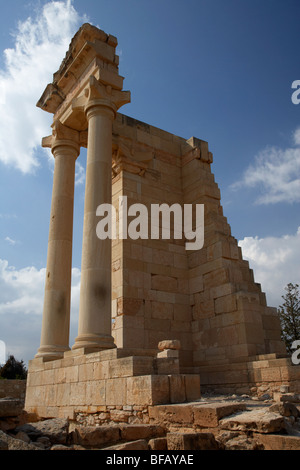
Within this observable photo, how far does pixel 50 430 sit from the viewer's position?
319 inches

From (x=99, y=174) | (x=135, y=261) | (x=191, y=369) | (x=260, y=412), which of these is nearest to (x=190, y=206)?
(x=135, y=261)

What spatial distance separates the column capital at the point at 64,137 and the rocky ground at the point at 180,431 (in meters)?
11.7

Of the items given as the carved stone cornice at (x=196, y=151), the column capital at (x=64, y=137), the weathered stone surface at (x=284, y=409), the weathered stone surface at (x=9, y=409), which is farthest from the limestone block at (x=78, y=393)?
the carved stone cornice at (x=196, y=151)

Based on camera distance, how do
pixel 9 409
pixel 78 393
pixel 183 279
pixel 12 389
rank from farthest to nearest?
pixel 12 389 < pixel 183 279 < pixel 78 393 < pixel 9 409

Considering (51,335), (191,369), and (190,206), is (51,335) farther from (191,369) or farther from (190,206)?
(190,206)

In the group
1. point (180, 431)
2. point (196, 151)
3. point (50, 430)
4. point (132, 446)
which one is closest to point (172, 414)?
point (180, 431)

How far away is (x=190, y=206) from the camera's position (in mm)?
17859

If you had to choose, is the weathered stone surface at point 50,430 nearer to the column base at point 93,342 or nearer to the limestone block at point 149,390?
the limestone block at point 149,390

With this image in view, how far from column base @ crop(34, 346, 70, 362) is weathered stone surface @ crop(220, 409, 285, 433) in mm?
8668

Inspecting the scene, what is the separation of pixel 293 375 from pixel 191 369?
4675 mm

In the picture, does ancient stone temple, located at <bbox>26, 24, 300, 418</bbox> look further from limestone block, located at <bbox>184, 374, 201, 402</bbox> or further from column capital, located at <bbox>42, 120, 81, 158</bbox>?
limestone block, located at <bbox>184, 374, 201, 402</bbox>

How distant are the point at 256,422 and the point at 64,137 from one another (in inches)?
555

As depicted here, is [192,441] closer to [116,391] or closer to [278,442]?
[278,442]

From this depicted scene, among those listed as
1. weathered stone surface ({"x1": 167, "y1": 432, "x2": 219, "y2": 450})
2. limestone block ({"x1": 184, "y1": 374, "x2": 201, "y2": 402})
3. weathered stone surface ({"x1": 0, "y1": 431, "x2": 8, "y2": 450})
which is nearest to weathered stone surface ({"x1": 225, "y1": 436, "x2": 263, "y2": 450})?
weathered stone surface ({"x1": 167, "y1": 432, "x2": 219, "y2": 450})
